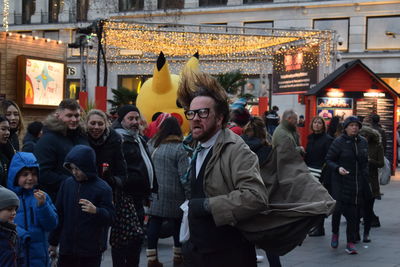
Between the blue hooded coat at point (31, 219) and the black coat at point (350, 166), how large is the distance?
17.4 feet

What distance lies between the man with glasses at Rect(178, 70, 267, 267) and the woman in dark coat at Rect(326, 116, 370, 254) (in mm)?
5714

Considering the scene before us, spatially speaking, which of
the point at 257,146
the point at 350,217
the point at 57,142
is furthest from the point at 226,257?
the point at 350,217

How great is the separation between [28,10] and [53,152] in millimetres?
40891

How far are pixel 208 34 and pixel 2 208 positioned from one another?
1851 centimetres

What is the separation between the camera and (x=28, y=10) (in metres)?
45.7

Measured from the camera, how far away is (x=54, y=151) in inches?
262

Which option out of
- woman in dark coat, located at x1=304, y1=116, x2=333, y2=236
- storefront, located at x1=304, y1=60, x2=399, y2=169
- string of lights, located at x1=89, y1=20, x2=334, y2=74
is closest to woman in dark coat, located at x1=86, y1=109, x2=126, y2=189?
woman in dark coat, located at x1=304, y1=116, x2=333, y2=236

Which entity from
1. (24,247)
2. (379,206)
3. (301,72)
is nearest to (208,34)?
(301,72)

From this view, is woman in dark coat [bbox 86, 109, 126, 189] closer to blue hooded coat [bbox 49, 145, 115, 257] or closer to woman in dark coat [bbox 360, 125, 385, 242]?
blue hooded coat [bbox 49, 145, 115, 257]

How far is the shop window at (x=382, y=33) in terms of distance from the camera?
3506 cm

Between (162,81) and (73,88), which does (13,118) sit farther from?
(73,88)

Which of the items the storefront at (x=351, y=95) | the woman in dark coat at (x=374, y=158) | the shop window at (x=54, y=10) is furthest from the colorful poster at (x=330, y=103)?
the shop window at (x=54, y=10)

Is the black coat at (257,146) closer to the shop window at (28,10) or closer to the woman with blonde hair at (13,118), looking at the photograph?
the woman with blonde hair at (13,118)

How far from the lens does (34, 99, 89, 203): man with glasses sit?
21.6 feet
